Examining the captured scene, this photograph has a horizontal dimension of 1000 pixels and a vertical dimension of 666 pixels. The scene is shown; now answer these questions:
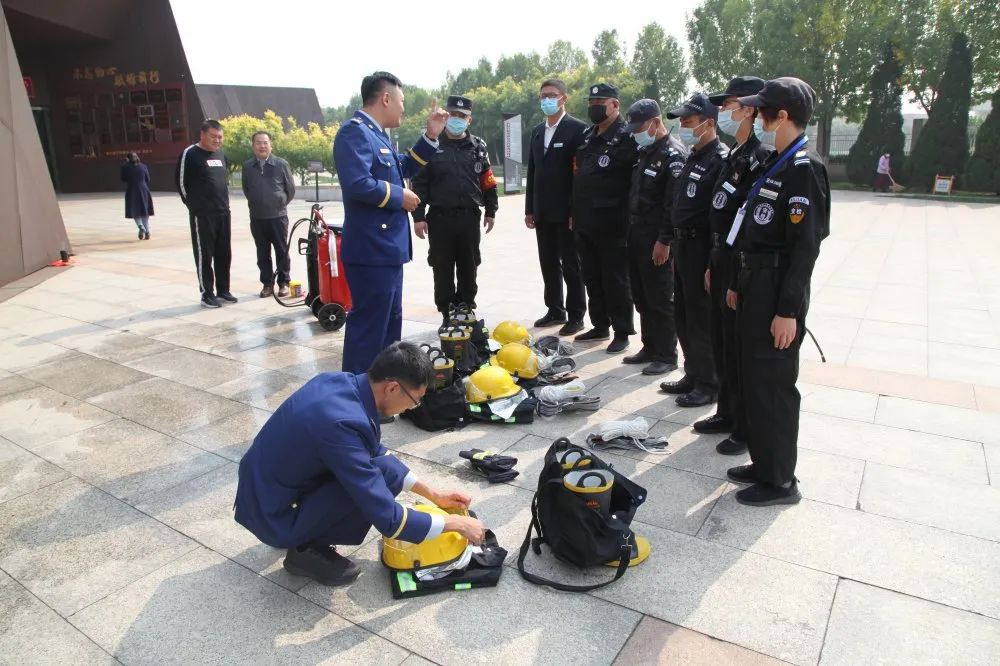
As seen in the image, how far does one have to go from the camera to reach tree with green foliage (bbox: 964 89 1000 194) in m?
22.7

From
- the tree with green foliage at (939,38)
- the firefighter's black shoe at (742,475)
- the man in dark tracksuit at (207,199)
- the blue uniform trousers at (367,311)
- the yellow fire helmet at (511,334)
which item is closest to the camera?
the firefighter's black shoe at (742,475)

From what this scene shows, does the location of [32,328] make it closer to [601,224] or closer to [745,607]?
[601,224]

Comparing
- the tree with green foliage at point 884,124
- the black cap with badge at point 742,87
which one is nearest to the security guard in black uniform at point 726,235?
the black cap with badge at point 742,87

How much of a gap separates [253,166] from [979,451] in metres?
7.43

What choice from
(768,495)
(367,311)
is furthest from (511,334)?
(768,495)

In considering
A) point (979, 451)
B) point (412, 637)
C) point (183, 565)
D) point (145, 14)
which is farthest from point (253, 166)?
point (145, 14)

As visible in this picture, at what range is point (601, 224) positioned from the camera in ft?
18.7

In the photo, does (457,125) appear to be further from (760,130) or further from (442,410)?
(760,130)

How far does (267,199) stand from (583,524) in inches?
254

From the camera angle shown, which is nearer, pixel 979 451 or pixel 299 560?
pixel 299 560

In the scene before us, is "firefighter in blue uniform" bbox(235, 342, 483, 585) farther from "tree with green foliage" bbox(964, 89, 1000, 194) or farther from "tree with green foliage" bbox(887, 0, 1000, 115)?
"tree with green foliage" bbox(887, 0, 1000, 115)

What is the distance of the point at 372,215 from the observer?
→ 4.20 meters

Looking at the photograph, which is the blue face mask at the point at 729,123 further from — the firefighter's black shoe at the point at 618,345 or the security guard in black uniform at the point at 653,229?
the firefighter's black shoe at the point at 618,345

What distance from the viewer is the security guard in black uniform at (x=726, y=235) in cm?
360
